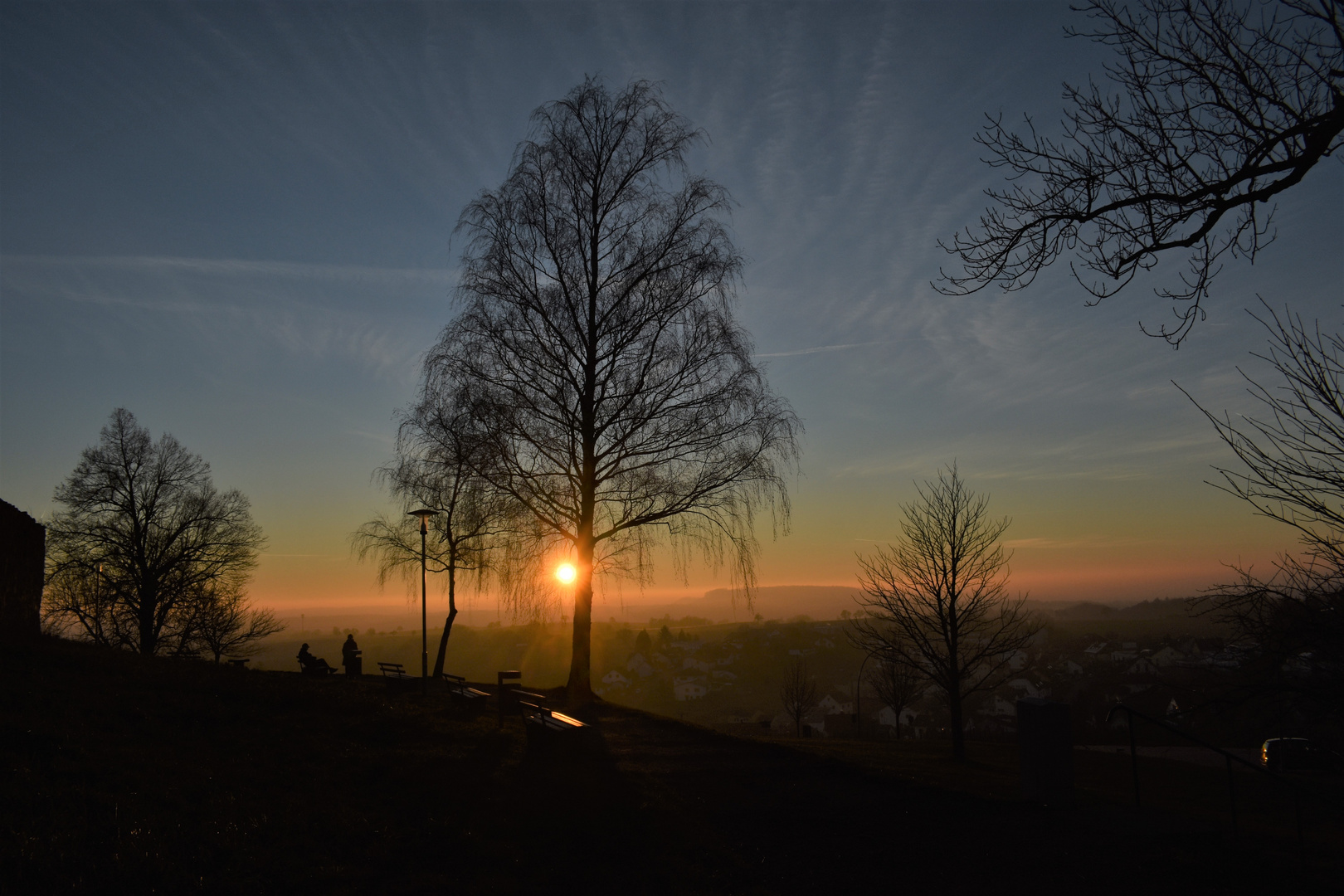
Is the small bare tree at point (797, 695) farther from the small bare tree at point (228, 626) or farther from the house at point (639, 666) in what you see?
the house at point (639, 666)

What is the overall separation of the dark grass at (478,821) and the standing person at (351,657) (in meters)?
13.9

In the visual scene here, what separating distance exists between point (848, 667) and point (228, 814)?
116598mm

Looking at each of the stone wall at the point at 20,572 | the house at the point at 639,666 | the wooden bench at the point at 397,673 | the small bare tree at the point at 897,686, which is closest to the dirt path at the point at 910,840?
the wooden bench at the point at 397,673

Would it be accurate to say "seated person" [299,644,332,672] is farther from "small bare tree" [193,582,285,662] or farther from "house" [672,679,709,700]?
"house" [672,679,709,700]

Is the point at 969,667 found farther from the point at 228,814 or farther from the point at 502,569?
the point at 228,814

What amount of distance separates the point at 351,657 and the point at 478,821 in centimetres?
1981

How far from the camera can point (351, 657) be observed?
25453mm

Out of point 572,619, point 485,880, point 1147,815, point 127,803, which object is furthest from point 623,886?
point 572,619

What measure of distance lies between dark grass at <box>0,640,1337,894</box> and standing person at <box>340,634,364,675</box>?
45.6 ft

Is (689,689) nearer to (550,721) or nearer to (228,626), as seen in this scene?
(228,626)

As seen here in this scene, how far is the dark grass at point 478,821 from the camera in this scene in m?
6.26

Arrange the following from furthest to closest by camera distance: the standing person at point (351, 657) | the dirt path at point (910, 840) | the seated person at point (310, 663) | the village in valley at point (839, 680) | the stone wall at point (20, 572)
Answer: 1. the village in valley at point (839, 680)
2. the standing person at point (351, 657)
3. the seated person at point (310, 663)
4. the stone wall at point (20, 572)
5. the dirt path at point (910, 840)

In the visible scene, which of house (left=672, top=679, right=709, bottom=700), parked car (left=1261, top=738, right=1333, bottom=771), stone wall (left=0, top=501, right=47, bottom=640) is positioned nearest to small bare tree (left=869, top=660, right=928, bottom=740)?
parked car (left=1261, top=738, right=1333, bottom=771)

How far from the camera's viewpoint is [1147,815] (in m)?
8.23
